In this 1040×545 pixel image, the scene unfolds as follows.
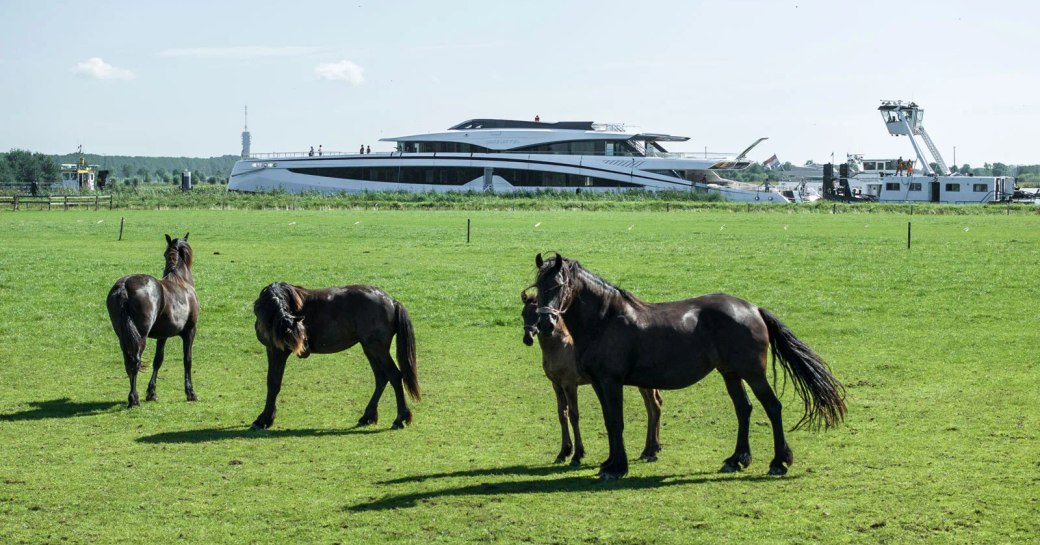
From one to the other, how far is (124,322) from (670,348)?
22.1ft

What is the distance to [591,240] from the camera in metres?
41.6

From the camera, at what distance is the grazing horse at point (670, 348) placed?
31.2 feet

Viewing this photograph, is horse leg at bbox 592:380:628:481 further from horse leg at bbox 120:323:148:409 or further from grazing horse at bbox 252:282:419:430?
horse leg at bbox 120:323:148:409

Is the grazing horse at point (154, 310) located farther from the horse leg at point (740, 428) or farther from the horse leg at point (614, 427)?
the horse leg at point (740, 428)

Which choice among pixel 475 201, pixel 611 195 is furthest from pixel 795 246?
pixel 611 195

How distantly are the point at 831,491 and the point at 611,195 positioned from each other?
83.3 m

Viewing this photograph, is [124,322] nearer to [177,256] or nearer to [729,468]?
[177,256]

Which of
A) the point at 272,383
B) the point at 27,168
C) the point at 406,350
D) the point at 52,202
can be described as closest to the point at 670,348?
the point at 406,350

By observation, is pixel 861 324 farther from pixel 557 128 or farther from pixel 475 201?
pixel 557 128

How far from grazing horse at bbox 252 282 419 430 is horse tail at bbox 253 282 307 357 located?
1 centimetres

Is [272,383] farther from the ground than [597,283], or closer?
closer

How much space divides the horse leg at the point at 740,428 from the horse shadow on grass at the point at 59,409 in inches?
295

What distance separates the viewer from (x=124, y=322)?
496 inches

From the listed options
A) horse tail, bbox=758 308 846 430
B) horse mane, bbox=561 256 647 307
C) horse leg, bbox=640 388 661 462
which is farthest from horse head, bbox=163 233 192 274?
horse tail, bbox=758 308 846 430
